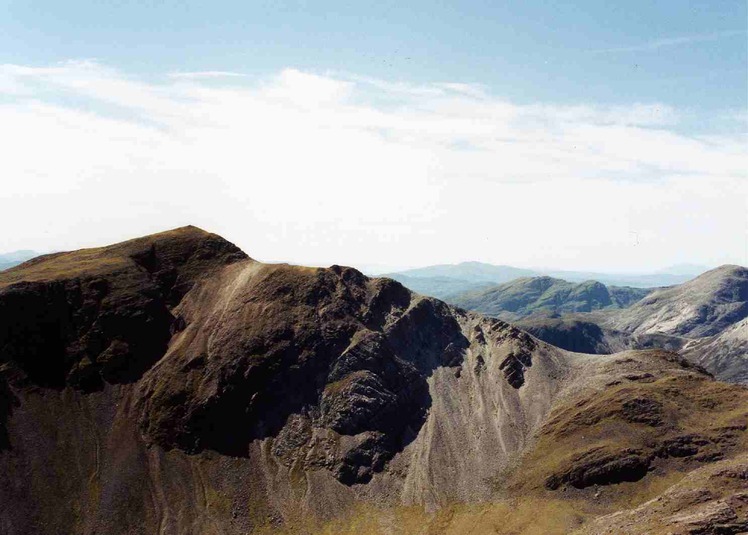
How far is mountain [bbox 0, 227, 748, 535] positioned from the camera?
12925cm

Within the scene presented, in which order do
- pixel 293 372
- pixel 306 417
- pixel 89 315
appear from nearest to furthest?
pixel 306 417 < pixel 89 315 < pixel 293 372

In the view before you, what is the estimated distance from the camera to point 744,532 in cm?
8994

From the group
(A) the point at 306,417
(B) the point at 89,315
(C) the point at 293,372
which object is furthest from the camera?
(C) the point at 293,372

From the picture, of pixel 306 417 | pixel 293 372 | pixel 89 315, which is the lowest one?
pixel 306 417

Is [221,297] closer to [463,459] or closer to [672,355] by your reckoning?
[463,459]

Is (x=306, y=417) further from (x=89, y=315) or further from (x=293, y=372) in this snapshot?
(x=89, y=315)

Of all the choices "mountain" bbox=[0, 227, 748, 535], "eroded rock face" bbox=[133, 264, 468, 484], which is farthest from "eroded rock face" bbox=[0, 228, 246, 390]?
"eroded rock face" bbox=[133, 264, 468, 484]

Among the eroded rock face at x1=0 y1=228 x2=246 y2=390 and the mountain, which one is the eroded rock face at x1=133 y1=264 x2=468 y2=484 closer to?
the mountain

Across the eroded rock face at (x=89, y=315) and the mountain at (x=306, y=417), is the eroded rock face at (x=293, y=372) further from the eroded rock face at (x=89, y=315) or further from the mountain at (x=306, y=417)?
the eroded rock face at (x=89, y=315)

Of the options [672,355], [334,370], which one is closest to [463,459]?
[334,370]

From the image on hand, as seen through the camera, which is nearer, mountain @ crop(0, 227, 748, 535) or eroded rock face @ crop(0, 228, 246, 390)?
mountain @ crop(0, 227, 748, 535)

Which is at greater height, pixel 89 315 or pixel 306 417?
pixel 89 315

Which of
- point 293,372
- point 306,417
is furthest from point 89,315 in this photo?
point 306,417

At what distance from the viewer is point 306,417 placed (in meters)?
161
